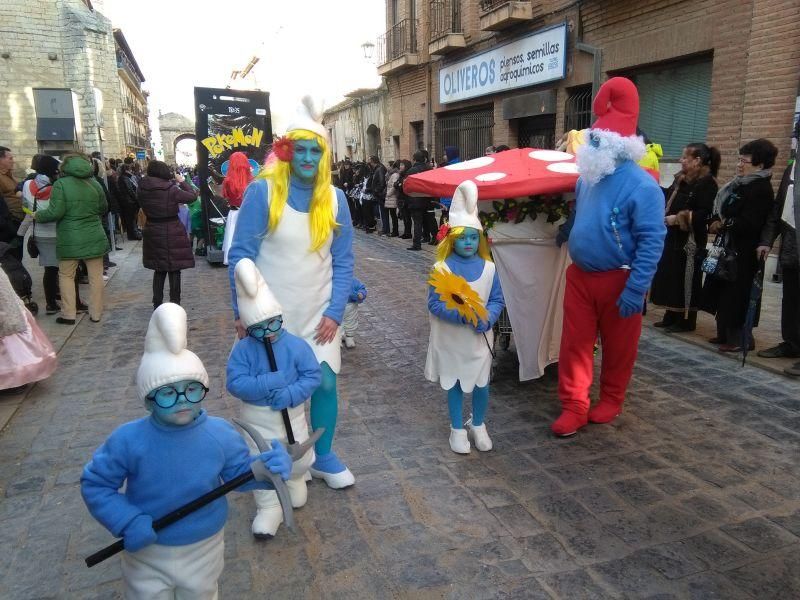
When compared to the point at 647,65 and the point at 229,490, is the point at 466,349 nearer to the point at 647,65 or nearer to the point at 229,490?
the point at 229,490

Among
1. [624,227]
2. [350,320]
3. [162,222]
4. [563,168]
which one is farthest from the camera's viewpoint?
[162,222]

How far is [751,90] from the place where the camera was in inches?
283

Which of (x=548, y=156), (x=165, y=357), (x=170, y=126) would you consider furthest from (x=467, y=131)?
(x=170, y=126)

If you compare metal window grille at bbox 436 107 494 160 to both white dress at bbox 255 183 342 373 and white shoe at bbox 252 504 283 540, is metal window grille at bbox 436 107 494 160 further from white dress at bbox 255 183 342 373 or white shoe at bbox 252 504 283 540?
white shoe at bbox 252 504 283 540

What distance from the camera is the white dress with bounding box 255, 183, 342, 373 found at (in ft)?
9.09

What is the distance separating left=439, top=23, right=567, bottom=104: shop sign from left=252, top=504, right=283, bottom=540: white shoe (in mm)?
10686

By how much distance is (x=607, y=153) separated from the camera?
3.36m

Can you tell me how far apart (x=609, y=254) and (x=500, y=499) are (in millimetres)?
1559

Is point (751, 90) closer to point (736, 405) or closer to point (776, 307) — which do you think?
point (776, 307)

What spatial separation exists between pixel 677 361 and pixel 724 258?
996 mm

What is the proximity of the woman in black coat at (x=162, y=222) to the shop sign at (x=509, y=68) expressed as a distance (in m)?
8.05

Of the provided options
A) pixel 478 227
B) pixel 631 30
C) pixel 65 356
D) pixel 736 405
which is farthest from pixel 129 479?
pixel 631 30

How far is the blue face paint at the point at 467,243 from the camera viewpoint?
3287mm

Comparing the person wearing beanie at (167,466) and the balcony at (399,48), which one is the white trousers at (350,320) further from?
the balcony at (399,48)
